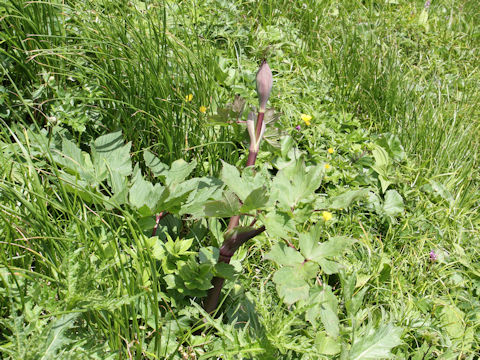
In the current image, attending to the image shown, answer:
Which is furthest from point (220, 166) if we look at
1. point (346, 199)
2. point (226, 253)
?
point (346, 199)

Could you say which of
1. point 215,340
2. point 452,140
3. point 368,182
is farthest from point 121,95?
point 452,140

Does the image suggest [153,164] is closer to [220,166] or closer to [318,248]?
[220,166]

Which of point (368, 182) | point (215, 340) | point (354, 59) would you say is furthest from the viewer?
point (354, 59)

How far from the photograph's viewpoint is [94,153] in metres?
1.47

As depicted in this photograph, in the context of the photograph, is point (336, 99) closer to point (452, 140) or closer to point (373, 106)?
point (373, 106)

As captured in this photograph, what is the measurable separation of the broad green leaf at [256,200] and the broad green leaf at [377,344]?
62cm

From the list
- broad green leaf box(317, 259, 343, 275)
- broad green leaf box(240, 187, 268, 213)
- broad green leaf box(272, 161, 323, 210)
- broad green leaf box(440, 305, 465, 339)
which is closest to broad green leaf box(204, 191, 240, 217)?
broad green leaf box(240, 187, 268, 213)

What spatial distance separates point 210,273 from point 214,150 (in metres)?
0.61

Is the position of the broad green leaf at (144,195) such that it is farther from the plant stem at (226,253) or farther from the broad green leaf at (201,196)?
the plant stem at (226,253)

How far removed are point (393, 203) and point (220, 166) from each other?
87 cm

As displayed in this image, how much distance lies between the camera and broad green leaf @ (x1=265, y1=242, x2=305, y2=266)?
1.20 metres

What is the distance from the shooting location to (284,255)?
1215mm

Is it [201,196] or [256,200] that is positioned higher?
[256,200]

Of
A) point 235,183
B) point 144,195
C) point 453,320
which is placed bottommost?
point 453,320
